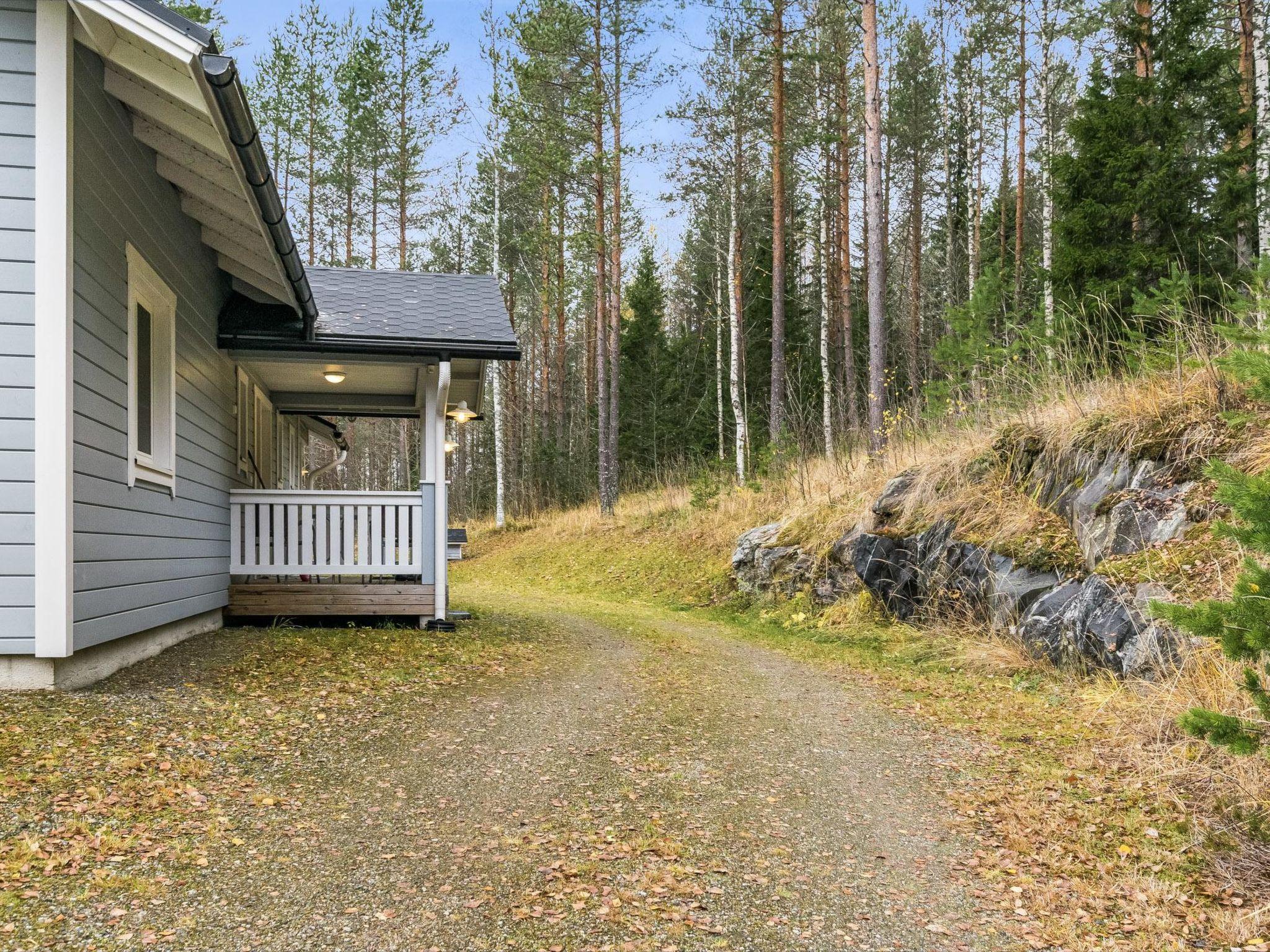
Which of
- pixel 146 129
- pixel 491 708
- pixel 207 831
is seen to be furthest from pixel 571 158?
pixel 207 831

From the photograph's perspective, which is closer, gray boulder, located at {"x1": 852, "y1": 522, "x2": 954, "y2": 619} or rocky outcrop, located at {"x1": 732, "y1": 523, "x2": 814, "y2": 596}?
gray boulder, located at {"x1": 852, "y1": 522, "x2": 954, "y2": 619}

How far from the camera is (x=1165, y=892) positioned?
2.83 meters

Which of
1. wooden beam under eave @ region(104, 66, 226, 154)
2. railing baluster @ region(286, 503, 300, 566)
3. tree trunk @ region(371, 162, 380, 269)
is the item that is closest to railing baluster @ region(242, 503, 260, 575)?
railing baluster @ region(286, 503, 300, 566)

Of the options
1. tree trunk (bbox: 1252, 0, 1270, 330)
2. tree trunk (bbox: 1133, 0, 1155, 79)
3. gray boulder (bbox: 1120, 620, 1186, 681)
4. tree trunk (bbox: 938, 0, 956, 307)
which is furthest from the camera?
tree trunk (bbox: 938, 0, 956, 307)

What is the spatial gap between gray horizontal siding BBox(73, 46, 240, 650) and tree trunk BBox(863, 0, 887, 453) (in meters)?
7.72

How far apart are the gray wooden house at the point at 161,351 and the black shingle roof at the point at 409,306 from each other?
0.04 m

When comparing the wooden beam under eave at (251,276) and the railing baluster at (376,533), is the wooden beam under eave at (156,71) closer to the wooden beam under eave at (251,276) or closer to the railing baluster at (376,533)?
the wooden beam under eave at (251,276)

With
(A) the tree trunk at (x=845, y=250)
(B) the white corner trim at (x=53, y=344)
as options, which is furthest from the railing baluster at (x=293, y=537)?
(A) the tree trunk at (x=845, y=250)

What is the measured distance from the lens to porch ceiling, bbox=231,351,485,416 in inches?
Result: 333

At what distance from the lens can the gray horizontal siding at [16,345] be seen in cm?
442

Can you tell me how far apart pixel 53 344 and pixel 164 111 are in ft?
5.91

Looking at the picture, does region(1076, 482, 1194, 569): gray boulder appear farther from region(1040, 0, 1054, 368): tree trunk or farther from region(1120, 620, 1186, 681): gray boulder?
region(1040, 0, 1054, 368): tree trunk

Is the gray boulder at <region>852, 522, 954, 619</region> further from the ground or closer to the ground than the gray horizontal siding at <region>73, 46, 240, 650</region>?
closer to the ground

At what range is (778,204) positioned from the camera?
14.5 m
